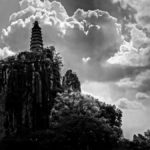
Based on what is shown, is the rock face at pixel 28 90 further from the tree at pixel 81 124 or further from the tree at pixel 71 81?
the tree at pixel 71 81

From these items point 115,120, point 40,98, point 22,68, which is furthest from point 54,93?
point 115,120

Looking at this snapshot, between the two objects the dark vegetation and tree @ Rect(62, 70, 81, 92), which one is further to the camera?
tree @ Rect(62, 70, 81, 92)

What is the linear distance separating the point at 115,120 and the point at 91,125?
11104 mm

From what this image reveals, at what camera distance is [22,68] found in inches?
2415

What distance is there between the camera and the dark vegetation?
51281 millimetres

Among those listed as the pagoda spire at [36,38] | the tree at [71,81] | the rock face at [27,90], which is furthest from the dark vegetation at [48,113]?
the pagoda spire at [36,38]

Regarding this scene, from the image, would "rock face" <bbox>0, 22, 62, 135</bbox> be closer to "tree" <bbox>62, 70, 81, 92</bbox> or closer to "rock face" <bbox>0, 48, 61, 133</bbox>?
"rock face" <bbox>0, 48, 61, 133</bbox>

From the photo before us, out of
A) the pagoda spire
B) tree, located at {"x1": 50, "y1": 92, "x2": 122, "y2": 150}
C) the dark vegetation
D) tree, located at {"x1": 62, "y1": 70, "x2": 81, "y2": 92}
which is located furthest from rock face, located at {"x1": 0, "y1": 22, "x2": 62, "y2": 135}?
the pagoda spire

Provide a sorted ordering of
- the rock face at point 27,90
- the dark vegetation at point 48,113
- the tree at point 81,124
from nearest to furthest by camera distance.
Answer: the tree at point 81,124, the dark vegetation at point 48,113, the rock face at point 27,90

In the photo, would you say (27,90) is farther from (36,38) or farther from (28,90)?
(36,38)

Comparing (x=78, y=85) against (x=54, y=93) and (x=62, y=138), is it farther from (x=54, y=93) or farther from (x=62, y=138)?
(x=62, y=138)

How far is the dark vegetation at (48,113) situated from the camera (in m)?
51.3

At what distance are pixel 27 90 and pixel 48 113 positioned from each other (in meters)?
5.06

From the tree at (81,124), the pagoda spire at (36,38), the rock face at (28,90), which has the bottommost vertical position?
the tree at (81,124)
